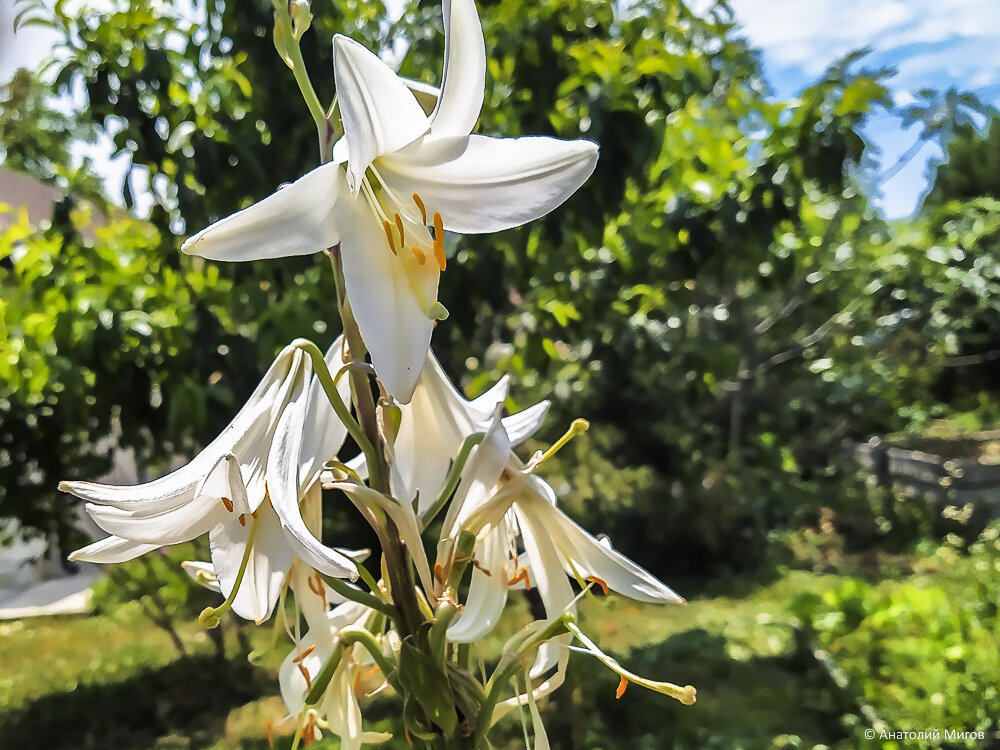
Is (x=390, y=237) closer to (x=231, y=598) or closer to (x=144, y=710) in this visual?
(x=231, y=598)

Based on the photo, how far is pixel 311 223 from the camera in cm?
44

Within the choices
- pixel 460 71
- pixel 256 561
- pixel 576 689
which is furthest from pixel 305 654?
pixel 576 689

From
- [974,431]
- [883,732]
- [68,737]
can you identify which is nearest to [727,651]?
[883,732]

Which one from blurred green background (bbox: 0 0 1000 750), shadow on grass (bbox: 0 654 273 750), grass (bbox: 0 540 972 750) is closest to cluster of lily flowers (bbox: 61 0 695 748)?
blurred green background (bbox: 0 0 1000 750)

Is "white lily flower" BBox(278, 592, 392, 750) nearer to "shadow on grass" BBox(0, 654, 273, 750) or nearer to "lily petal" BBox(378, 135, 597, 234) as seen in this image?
"lily petal" BBox(378, 135, 597, 234)

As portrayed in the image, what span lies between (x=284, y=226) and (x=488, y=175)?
0.46 feet

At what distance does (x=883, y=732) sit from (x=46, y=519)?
3.10 meters

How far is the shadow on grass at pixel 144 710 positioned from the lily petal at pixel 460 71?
9.41ft

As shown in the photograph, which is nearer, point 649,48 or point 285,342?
point 285,342

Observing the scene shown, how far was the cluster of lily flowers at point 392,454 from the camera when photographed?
439mm

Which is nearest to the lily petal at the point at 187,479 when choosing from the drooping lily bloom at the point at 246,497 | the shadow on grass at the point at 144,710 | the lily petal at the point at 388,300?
the drooping lily bloom at the point at 246,497

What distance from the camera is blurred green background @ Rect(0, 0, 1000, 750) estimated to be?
5.33 ft

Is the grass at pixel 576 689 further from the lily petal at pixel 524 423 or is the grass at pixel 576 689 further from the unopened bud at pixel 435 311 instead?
the unopened bud at pixel 435 311

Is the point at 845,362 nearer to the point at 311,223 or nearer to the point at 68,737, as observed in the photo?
the point at 68,737
